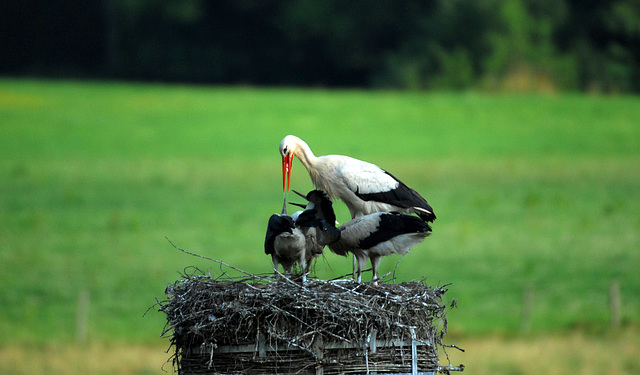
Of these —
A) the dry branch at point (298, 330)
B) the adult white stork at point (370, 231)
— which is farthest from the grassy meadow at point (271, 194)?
the dry branch at point (298, 330)

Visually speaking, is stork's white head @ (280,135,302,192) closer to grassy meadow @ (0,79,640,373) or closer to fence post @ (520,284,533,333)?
grassy meadow @ (0,79,640,373)

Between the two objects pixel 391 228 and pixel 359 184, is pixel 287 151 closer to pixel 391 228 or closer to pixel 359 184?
pixel 359 184

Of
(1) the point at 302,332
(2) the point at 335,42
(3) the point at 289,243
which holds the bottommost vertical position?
(1) the point at 302,332

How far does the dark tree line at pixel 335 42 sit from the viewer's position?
55.4 m

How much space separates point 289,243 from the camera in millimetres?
6883

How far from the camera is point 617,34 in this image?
54.8 meters

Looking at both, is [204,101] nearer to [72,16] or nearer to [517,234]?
[72,16]

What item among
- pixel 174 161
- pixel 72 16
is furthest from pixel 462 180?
pixel 72 16

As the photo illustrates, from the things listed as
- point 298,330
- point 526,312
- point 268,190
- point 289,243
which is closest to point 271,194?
point 268,190

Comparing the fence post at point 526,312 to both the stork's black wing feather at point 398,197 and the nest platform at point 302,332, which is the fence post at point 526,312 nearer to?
the stork's black wing feather at point 398,197

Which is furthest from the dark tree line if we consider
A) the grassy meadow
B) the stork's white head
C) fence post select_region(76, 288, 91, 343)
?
the stork's white head

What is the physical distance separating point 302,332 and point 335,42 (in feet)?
182

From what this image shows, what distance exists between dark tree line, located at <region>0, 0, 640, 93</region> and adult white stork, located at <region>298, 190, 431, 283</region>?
159 feet

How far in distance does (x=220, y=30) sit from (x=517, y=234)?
37243mm
